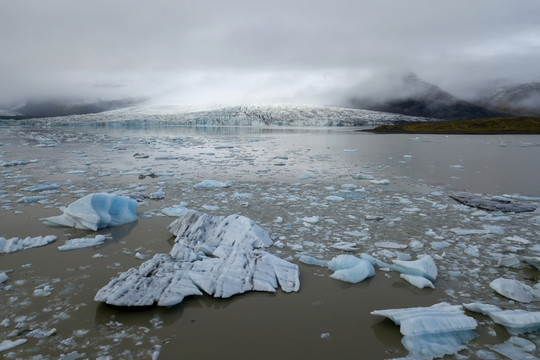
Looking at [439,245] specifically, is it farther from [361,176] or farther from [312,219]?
[361,176]

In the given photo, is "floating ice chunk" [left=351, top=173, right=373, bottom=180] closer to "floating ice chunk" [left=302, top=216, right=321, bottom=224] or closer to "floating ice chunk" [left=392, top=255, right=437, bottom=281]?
"floating ice chunk" [left=302, top=216, right=321, bottom=224]

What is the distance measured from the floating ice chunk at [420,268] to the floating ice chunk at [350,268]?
0.27 metres

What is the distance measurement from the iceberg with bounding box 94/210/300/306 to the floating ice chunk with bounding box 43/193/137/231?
1.21m

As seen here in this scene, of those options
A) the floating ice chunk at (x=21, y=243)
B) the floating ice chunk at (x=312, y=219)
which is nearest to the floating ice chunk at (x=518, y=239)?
the floating ice chunk at (x=312, y=219)

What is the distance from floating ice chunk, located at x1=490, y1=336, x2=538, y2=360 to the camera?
1.93 metres

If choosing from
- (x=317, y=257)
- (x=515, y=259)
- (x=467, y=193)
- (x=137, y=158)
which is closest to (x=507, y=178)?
(x=467, y=193)

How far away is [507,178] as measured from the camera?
789 centimetres

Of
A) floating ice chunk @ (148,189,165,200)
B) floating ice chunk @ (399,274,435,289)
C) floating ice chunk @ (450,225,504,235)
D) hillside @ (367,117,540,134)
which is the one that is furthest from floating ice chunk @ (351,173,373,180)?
hillside @ (367,117,540,134)

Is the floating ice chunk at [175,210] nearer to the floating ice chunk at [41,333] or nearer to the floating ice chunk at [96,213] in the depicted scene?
the floating ice chunk at [96,213]

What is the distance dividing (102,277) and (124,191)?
11.9 ft

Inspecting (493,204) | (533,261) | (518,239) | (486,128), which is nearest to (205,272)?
(533,261)

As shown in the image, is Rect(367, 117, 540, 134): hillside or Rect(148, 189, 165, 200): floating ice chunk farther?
Rect(367, 117, 540, 134): hillside

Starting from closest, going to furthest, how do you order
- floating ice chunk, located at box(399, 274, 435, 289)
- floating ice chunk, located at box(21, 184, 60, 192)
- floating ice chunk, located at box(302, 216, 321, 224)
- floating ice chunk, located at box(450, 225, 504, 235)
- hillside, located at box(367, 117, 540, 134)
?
floating ice chunk, located at box(399, 274, 435, 289) → floating ice chunk, located at box(450, 225, 504, 235) → floating ice chunk, located at box(302, 216, 321, 224) → floating ice chunk, located at box(21, 184, 60, 192) → hillside, located at box(367, 117, 540, 134)

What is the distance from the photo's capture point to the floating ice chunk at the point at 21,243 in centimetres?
341
